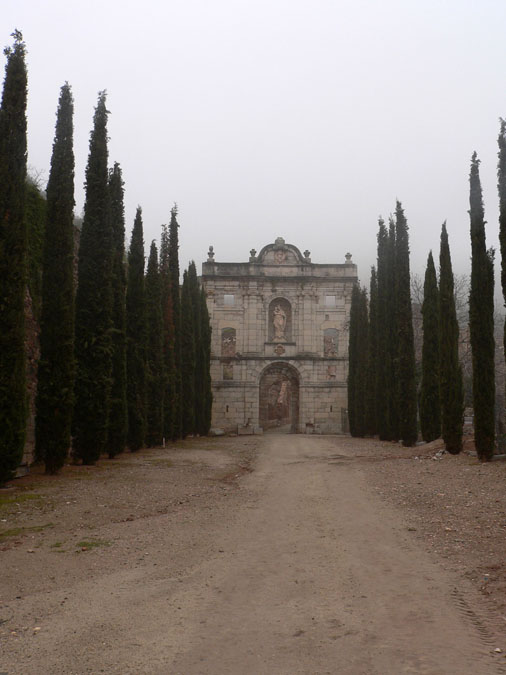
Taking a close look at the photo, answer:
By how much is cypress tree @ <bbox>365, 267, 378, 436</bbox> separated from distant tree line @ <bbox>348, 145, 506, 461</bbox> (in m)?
0.05

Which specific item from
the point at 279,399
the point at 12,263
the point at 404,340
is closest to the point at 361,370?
the point at 404,340

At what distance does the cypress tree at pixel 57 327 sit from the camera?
12023mm

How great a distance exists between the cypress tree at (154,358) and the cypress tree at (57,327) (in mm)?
7698

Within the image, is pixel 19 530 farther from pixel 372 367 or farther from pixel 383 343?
pixel 372 367

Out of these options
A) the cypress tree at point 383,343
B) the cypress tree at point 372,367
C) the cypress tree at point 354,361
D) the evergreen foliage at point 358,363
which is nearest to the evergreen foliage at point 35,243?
the cypress tree at point 383,343

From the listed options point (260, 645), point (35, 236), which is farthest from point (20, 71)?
point (260, 645)

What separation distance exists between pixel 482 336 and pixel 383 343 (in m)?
11.3

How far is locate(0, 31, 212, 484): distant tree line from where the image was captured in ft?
34.2

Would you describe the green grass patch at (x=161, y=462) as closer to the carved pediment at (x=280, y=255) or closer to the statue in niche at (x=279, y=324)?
the statue in niche at (x=279, y=324)

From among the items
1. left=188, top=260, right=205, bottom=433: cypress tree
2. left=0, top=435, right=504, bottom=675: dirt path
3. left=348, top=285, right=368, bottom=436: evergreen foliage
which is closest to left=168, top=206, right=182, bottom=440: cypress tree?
left=188, top=260, right=205, bottom=433: cypress tree

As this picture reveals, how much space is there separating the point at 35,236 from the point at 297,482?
28.9ft

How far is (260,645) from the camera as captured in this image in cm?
378

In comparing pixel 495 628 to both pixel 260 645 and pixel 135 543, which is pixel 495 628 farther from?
pixel 135 543

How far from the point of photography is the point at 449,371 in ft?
56.0
